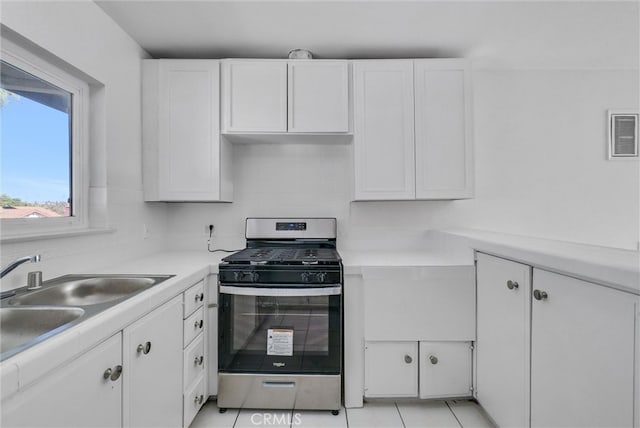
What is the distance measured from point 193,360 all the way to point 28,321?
78 cm

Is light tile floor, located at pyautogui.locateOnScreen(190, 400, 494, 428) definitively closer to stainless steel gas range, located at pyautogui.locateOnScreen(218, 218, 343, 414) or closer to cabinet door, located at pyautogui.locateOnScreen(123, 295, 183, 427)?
stainless steel gas range, located at pyautogui.locateOnScreen(218, 218, 343, 414)

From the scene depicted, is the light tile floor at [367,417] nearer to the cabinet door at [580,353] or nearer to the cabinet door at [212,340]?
the cabinet door at [212,340]

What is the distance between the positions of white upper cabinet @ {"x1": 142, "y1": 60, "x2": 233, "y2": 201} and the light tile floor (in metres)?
1.39

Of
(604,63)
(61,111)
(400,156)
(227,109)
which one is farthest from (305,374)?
(604,63)

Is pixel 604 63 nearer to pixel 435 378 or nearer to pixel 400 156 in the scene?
pixel 400 156

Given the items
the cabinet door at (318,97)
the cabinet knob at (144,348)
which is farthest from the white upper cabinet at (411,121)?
the cabinet knob at (144,348)

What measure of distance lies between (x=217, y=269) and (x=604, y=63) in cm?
342

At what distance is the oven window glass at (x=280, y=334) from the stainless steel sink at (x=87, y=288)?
1.55ft

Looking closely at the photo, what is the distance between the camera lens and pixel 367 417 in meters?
1.69

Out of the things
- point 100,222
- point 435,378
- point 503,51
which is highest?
point 503,51

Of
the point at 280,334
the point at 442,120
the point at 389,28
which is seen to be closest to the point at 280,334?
the point at 280,334

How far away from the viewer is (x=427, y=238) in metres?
2.40

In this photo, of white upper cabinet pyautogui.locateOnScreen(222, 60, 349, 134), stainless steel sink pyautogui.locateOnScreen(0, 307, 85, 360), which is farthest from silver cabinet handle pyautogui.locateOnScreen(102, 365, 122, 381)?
white upper cabinet pyautogui.locateOnScreen(222, 60, 349, 134)

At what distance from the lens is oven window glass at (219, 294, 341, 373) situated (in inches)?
67.1
